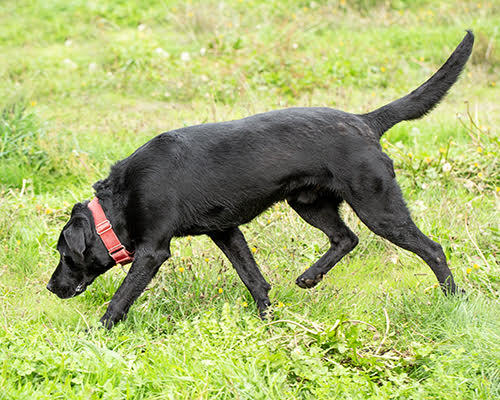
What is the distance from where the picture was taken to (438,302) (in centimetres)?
346

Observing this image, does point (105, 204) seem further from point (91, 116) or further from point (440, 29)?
point (440, 29)

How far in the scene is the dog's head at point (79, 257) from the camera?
3.56m

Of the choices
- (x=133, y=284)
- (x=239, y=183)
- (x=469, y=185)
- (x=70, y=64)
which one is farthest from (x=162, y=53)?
(x=133, y=284)

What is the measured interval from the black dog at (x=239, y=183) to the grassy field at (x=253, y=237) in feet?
1.04

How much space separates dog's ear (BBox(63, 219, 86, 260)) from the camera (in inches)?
139

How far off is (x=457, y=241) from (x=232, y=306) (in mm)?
1866

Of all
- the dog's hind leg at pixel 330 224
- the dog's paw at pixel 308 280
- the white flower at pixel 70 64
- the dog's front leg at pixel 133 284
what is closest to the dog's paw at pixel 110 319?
the dog's front leg at pixel 133 284

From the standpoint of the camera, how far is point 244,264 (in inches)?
152

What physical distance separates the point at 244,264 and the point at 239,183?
1.92 feet

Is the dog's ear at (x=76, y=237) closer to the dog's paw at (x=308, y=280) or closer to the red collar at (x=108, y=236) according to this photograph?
the red collar at (x=108, y=236)

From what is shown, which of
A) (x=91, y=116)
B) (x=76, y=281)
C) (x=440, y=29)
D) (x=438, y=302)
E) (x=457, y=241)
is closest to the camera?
(x=438, y=302)

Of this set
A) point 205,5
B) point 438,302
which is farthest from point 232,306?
point 205,5

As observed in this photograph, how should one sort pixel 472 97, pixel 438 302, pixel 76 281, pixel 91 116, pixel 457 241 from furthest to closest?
pixel 472 97, pixel 91 116, pixel 457 241, pixel 76 281, pixel 438 302

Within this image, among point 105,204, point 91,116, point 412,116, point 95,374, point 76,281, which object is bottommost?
point 91,116
